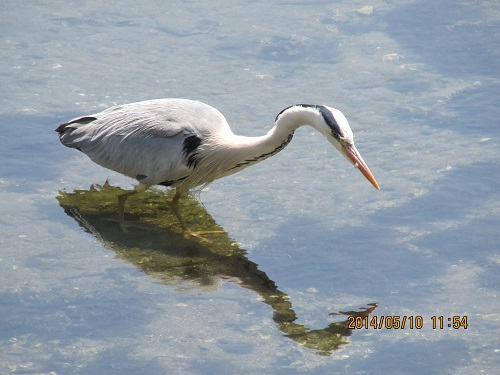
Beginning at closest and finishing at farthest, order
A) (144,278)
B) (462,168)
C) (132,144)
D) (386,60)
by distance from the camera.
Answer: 1. (144,278)
2. (132,144)
3. (462,168)
4. (386,60)

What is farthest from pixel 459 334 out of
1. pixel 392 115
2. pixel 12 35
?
pixel 12 35

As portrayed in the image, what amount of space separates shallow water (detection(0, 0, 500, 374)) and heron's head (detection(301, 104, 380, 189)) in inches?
26.8

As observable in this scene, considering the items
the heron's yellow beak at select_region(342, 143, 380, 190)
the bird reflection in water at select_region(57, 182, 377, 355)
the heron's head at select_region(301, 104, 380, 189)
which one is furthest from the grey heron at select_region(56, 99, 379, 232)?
the heron's yellow beak at select_region(342, 143, 380, 190)

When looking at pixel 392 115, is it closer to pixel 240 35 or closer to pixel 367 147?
pixel 367 147

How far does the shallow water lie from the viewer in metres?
5.65

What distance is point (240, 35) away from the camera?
404 inches

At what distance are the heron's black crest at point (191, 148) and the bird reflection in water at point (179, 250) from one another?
0.47 metres

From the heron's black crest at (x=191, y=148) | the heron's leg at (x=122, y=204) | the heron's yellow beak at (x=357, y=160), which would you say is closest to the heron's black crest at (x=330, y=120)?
the heron's yellow beak at (x=357, y=160)

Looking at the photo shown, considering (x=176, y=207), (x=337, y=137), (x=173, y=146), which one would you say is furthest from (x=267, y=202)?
(x=337, y=137)

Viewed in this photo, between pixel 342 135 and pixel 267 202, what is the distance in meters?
1.20

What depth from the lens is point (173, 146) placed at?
280 inches

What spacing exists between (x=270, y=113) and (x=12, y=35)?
349 centimetres

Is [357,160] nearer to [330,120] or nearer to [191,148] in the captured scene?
[330,120]

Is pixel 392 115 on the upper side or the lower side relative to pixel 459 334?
upper
